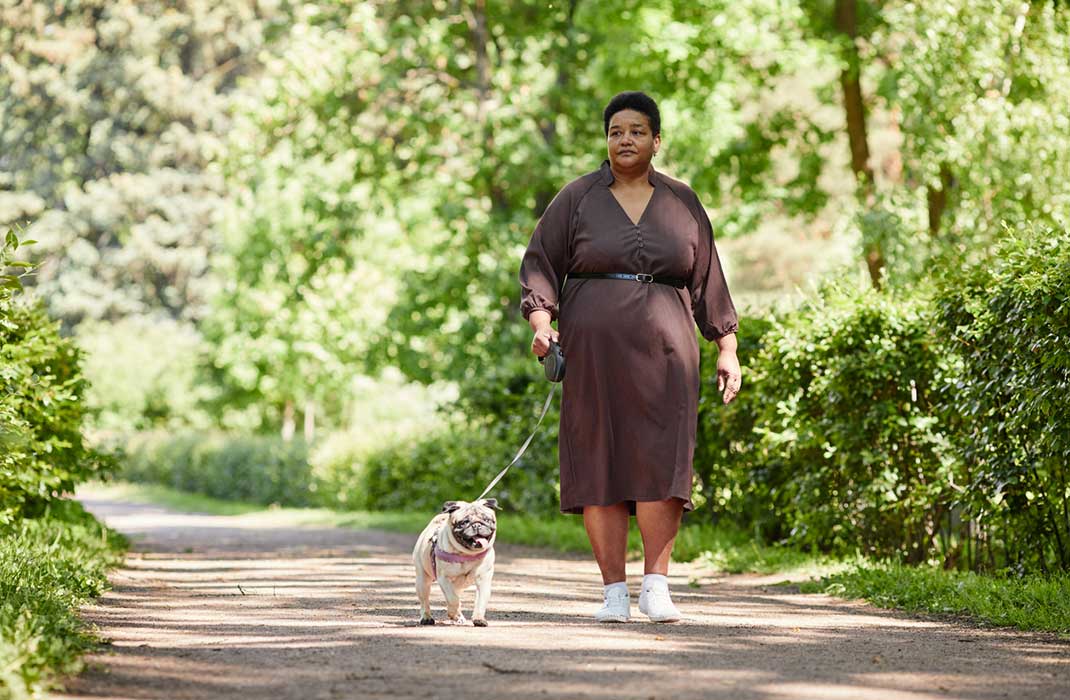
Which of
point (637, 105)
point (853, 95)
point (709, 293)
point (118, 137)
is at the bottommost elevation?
point (709, 293)

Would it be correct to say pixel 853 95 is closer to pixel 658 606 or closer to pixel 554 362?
pixel 554 362

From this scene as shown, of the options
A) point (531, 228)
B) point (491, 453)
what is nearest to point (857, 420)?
point (491, 453)

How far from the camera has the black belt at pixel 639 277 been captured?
7.25 meters

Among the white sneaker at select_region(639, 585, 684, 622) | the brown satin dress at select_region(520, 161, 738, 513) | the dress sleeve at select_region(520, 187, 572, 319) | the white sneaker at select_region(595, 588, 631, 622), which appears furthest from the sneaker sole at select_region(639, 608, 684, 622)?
the dress sleeve at select_region(520, 187, 572, 319)

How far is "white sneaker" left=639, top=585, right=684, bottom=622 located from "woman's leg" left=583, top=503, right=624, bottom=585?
7.0 inches

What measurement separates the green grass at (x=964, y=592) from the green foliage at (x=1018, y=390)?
357 mm

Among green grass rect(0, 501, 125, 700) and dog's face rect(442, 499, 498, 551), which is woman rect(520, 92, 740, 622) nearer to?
dog's face rect(442, 499, 498, 551)

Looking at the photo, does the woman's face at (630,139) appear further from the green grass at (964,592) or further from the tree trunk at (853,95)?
the tree trunk at (853,95)

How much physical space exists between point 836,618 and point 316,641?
288 cm

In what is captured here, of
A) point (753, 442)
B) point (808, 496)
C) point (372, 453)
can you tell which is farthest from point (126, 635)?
point (372, 453)

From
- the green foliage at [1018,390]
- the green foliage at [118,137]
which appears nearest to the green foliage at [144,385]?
the green foliage at [118,137]

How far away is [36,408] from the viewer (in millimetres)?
10078

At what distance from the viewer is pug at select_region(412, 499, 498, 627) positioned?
6617 mm

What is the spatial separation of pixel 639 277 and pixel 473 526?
1.50m
